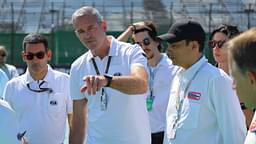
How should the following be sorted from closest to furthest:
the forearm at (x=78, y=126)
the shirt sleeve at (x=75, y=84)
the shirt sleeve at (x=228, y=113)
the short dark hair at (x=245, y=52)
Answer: the short dark hair at (x=245, y=52), the shirt sleeve at (x=228, y=113), the shirt sleeve at (x=75, y=84), the forearm at (x=78, y=126)

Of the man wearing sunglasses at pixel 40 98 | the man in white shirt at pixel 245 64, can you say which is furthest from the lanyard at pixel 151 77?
the man in white shirt at pixel 245 64

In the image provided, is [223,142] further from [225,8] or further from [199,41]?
[225,8]

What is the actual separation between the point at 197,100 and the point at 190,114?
0.30ft

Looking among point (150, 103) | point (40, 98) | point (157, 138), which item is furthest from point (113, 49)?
point (157, 138)

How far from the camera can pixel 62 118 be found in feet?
17.4

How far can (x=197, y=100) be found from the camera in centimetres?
372

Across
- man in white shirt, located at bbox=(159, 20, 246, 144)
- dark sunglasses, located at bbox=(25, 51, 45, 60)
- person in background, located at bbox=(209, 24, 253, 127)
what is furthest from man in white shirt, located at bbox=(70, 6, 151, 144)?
dark sunglasses, located at bbox=(25, 51, 45, 60)

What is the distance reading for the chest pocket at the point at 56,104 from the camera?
527cm

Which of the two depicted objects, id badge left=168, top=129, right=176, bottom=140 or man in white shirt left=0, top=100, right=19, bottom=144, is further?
id badge left=168, top=129, right=176, bottom=140

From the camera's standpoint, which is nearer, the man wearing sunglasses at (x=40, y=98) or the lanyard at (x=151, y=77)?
the man wearing sunglasses at (x=40, y=98)

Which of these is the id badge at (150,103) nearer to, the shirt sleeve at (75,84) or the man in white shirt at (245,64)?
the shirt sleeve at (75,84)

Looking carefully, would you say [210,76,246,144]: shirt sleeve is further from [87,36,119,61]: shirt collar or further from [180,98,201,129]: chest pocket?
[87,36,119,61]: shirt collar

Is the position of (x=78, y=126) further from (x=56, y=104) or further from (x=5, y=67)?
(x=5, y=67)

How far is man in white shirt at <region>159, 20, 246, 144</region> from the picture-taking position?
360cm
